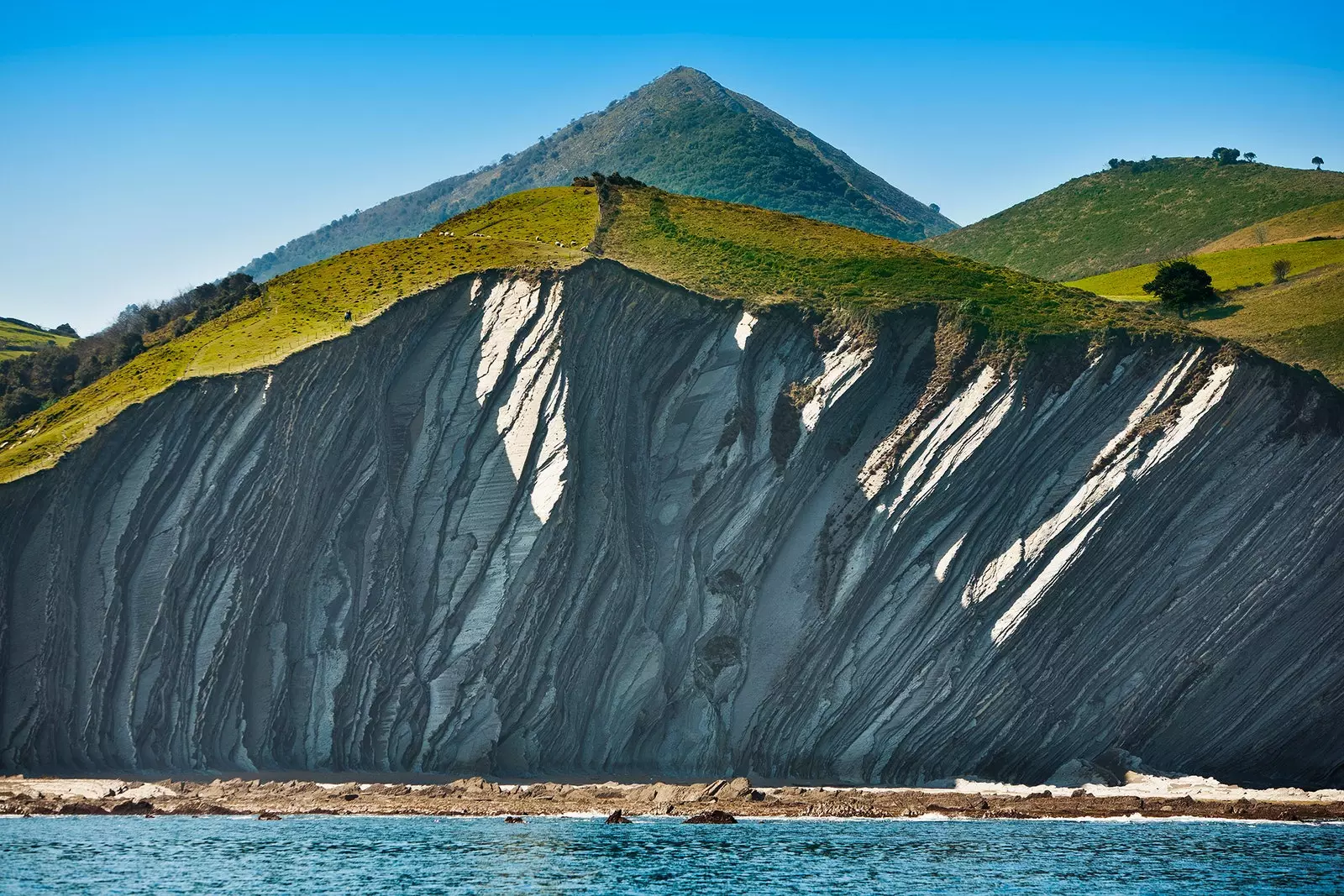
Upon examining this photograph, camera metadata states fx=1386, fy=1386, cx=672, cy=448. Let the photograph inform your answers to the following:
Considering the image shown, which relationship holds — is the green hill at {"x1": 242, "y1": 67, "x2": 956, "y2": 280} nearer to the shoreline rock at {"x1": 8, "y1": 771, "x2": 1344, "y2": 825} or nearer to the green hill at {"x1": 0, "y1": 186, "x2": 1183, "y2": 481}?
the green hill at {"x1": 0, "y1": 186, "x2": 1183, "y2": 481}

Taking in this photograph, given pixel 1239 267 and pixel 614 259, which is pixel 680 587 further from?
pixel 1239 267

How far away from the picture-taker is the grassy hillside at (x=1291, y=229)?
393 ft

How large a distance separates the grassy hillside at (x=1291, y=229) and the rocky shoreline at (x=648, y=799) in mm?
74210

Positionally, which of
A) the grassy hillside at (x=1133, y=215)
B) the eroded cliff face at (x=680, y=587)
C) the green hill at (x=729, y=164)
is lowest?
the eroded cliff face at (x=680, y=587)

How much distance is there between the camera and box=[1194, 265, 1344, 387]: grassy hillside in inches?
3182

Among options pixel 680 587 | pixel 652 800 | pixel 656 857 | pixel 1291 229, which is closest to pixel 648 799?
pixel 652 800

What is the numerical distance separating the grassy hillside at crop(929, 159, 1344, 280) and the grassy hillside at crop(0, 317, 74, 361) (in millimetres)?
95328

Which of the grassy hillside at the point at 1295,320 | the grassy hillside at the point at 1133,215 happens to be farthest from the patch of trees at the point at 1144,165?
the grassy hillside at the point at 1295,320

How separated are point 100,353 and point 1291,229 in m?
99.2

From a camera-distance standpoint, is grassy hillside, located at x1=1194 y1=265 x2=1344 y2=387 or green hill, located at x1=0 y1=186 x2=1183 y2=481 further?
grassy hillside, located at x1=1194 y1=265 x2=1344 y2=387

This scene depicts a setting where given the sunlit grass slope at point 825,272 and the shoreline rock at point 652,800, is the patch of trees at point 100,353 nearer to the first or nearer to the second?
the sunlit grass slope at point 825,272

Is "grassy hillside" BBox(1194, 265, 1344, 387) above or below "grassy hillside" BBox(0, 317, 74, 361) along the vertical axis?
below

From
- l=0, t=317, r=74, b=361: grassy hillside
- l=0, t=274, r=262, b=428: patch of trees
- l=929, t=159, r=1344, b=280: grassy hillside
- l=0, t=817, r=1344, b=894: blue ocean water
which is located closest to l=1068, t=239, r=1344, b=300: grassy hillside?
l=929, t=159, r=1344, b=280: grassy hillside

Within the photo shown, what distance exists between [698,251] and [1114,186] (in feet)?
344
